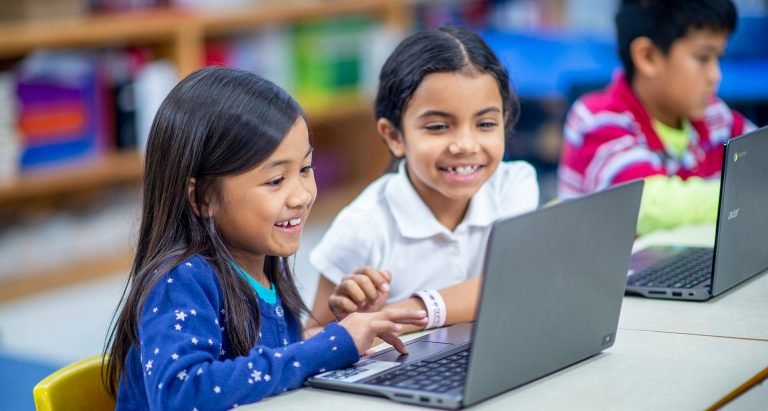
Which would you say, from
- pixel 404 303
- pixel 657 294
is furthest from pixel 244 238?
pixel 657 294

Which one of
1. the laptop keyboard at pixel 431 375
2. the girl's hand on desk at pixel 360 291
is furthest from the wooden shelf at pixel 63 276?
the laptop keyboard at pixel 431 375

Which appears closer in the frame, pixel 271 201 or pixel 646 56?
pixel 271 201

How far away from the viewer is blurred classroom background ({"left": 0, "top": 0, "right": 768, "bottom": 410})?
3564mm

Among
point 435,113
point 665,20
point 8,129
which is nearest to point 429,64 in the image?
point 435,113

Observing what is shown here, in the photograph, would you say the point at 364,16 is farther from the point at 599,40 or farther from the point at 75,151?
the point at 75,151

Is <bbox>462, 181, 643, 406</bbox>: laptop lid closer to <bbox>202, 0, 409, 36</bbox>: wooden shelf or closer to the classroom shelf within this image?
the classroom shelf

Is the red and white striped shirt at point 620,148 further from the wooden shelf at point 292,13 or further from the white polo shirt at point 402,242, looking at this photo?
the wooden shelf at point 292,13

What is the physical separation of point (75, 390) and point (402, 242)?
655 mm

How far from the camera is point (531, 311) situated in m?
1.18

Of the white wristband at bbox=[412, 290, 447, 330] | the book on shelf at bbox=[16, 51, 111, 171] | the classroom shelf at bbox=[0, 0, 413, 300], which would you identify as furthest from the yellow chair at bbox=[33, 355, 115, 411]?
the book on shelf at bbox=[16, 51, 111, 171]

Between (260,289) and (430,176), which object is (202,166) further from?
(430,176)

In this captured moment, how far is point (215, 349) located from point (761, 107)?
2.33 m

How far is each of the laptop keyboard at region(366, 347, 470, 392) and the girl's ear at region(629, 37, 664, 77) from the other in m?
1.29

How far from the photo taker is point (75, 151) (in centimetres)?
398
